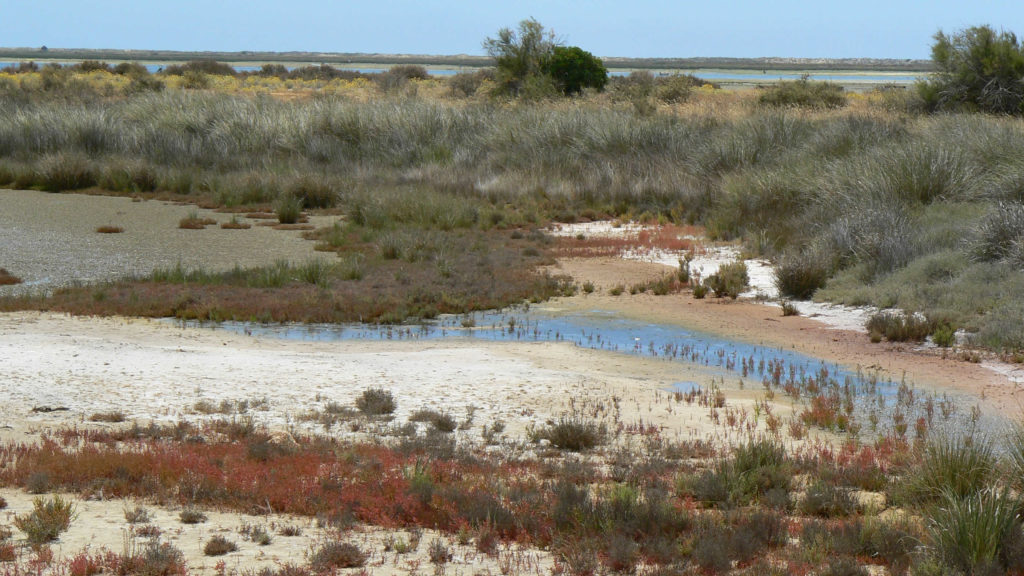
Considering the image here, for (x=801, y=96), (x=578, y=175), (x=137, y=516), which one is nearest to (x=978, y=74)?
(x=801, y=96)

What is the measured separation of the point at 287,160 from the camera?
3212cm

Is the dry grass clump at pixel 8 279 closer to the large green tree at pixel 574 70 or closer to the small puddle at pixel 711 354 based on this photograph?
the small puddle at pixel 711 354

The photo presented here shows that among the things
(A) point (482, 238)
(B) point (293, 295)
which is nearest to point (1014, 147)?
(A) point (482, 238)

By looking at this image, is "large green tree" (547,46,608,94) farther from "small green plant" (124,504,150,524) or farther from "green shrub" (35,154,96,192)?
"small green plant" (124,504,150,524)

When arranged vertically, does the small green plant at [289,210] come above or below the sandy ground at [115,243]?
above

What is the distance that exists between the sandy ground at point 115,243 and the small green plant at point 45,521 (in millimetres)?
10927

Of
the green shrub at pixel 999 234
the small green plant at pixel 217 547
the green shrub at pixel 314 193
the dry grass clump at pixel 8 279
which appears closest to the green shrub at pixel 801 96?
the green shrub at pixel 314 193

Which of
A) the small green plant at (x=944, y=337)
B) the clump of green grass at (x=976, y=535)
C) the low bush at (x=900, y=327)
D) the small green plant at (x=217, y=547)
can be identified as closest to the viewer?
the clump of green grass at (x=976, y=535)

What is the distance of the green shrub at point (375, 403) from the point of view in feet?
32.2

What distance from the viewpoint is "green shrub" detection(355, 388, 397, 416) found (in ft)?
32.2

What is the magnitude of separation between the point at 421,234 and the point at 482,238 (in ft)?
5.31

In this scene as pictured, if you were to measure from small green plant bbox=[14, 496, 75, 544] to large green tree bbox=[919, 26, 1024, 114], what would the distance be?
108 ft

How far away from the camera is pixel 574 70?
4744 cm

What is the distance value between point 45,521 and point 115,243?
16099mm
